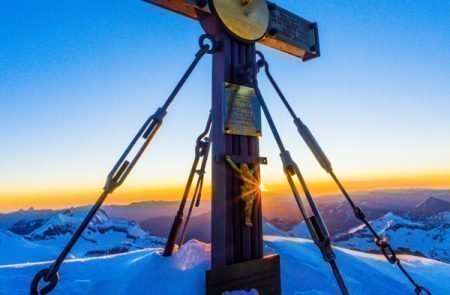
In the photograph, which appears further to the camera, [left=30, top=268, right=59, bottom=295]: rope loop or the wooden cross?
the wooden cross

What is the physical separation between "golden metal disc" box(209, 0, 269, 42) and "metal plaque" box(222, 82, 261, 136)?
0.87 meters

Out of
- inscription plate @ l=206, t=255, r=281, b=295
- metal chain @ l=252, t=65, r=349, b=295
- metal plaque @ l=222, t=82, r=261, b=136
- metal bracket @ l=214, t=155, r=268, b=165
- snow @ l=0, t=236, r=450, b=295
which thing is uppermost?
metal plaque @ l=222, t=82, r=261, b=136

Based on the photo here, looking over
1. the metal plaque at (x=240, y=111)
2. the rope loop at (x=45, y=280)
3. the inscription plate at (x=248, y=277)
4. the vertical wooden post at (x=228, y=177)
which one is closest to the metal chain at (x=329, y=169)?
the metal plaque at (x=240, y=111)

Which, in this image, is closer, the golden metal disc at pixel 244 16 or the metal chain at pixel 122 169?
the metal chain at pixel 122 169

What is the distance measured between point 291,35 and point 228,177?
118 inches

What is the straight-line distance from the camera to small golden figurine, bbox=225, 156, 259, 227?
3.44 meters

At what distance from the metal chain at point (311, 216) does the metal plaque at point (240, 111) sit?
43cm

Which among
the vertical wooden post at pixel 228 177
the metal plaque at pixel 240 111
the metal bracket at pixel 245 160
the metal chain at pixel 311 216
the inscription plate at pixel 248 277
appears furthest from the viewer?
the metal plaque at pixel 240 111

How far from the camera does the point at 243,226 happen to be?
346cm

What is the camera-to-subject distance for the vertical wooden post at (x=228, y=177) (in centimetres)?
335

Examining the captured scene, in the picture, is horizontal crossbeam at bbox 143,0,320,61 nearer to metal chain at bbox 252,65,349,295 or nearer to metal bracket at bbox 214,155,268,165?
metal chain at bbox 252,65,349,295

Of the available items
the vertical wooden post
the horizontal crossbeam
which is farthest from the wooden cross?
the horizontal crossbeam

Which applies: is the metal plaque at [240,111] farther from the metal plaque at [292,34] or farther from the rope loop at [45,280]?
the rope loop at [45,280]

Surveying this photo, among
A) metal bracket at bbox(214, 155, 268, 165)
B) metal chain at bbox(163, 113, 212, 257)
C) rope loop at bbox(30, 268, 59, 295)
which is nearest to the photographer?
rope loop at bbox(30, 268, 59, 295)
